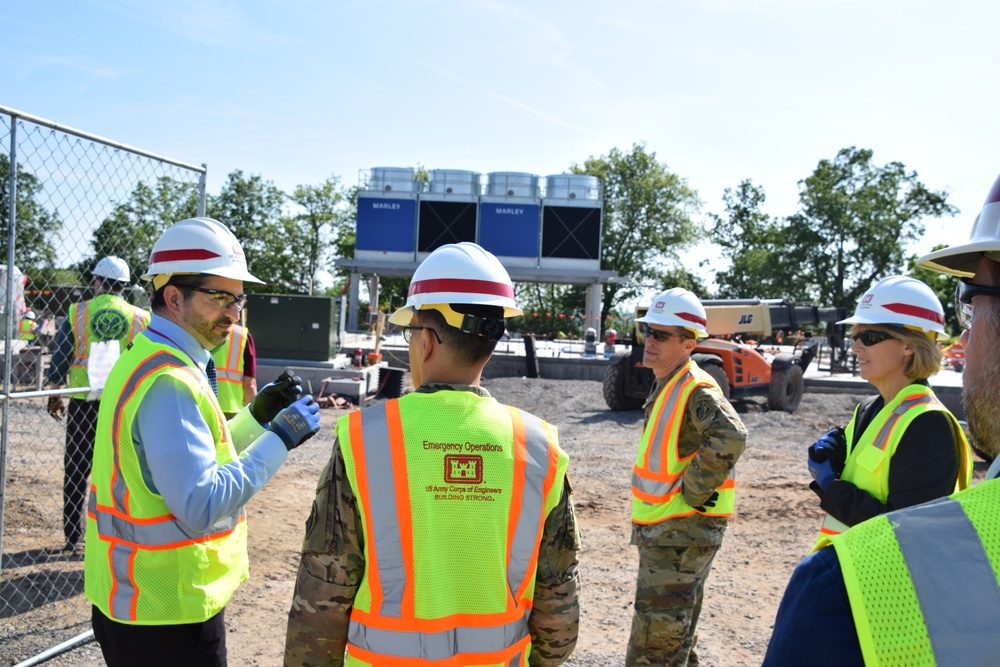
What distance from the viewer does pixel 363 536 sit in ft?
6.63

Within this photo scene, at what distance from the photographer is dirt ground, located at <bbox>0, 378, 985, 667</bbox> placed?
4.73m

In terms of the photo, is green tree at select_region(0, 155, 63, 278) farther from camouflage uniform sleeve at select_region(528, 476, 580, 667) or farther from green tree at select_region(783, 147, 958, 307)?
green tree at select_region(783, 147, 958, 307)

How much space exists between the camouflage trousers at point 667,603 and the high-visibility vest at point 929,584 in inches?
119

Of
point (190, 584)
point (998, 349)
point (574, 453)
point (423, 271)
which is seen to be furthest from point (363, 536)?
point (574, 453)

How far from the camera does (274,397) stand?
325 cm

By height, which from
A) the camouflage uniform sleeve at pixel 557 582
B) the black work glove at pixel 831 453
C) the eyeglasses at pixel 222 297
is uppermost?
the eyeglasses at pixel 222 297

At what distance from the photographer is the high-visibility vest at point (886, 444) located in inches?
121

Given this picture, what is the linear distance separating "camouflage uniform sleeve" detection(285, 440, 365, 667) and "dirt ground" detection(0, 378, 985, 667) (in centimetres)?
284

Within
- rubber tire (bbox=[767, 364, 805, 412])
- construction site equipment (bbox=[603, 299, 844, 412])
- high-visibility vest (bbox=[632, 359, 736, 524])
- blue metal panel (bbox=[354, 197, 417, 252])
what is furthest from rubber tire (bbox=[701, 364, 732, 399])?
blue metal panel (bbox=[354, 197, 417, 252])

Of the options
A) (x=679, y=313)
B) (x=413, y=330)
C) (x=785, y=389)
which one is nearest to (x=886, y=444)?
(x=679, y=313)

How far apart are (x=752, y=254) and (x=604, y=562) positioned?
56.4m

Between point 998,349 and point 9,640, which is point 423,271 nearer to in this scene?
point 998,349

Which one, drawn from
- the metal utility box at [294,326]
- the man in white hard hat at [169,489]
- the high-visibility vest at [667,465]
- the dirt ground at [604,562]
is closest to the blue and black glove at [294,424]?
the man in white hard hat at [169,489]

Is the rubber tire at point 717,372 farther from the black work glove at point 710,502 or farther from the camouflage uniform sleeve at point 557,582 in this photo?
the camouflage uniform sleeve at point 557,582
